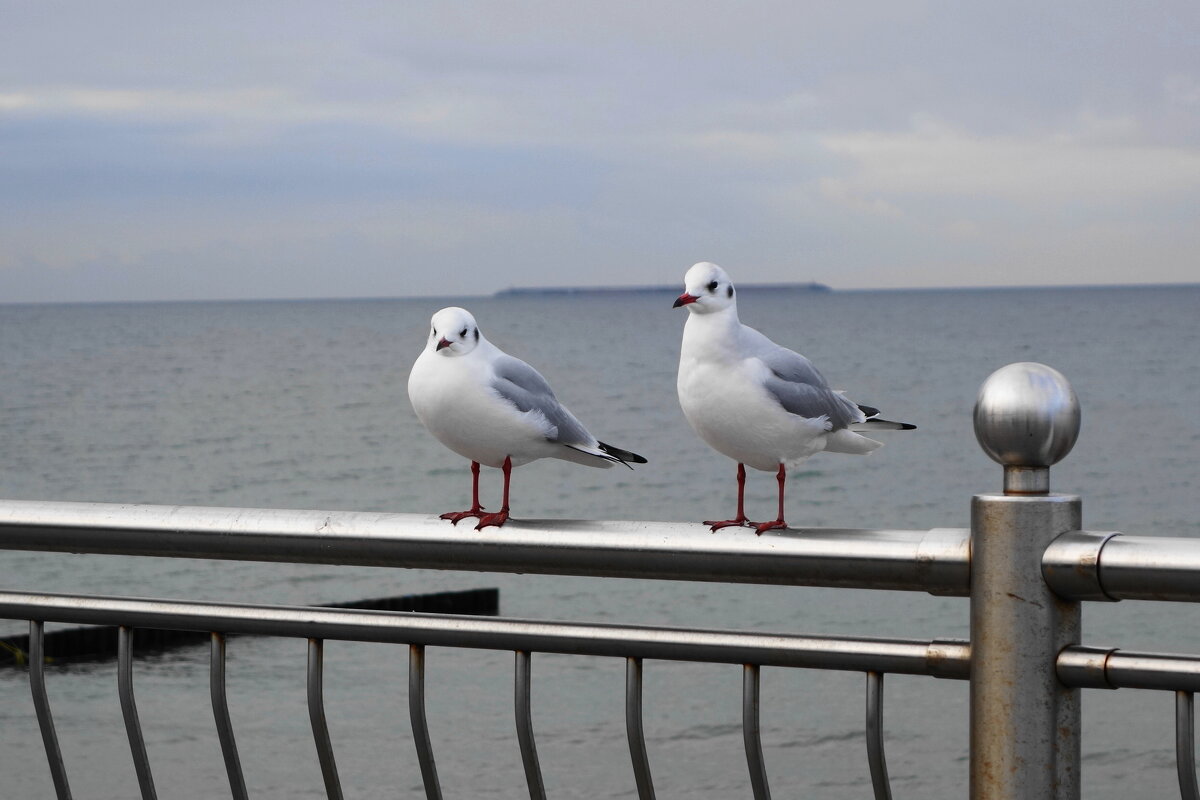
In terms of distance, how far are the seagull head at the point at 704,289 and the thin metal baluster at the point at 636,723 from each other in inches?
40.4

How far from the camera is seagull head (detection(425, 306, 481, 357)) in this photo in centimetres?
306

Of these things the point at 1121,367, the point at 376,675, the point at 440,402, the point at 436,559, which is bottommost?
the point at 376,675

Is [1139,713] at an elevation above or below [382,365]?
below

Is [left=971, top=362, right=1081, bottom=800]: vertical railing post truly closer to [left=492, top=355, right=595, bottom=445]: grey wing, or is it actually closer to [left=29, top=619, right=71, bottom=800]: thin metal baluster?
[left=492, top=355, right=595, bottom=445]: grey wing

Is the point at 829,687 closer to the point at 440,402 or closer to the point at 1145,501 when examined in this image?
the point at 440,402

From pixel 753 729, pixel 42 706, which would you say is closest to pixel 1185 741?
pixel 753 729

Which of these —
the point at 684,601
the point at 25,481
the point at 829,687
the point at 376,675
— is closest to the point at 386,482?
the point at 25,481

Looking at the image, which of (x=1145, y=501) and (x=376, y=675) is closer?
(x=376, y=675)

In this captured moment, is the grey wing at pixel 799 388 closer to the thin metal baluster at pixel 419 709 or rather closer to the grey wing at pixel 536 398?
the grey wing at pixel 536 398

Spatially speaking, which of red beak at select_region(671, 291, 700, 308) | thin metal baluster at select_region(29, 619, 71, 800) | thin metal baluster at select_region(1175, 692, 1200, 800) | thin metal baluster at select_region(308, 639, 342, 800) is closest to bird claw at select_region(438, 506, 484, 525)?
thin metal baluster at select_region(308, 639, 342, 800)

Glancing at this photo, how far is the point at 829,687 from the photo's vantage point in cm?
2094

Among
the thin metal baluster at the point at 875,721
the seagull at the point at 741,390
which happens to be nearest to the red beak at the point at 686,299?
the seagull at the point at 741,390

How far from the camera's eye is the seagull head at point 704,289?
3.06 m

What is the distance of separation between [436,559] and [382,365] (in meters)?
101
